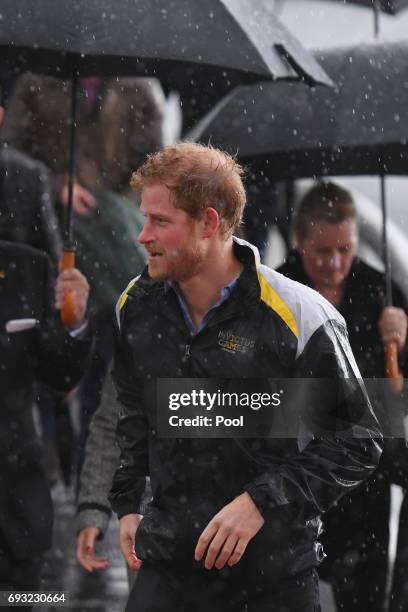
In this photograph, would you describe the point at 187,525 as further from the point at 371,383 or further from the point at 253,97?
the point at 253,97

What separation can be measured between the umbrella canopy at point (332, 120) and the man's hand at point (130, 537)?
2683mm

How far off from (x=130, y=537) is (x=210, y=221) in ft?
2.93

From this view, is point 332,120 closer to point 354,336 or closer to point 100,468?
point 354,336

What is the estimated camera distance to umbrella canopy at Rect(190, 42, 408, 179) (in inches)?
254

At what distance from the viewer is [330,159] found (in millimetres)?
6867

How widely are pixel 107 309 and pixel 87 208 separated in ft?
1.89

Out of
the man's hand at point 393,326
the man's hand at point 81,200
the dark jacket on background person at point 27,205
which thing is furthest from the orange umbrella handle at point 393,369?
the man's hand at point 81,200

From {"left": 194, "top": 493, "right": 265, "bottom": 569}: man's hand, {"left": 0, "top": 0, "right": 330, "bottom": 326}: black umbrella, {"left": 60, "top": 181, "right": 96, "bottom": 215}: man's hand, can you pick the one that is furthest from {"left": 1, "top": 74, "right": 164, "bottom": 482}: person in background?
{"left": 194, "top": 493, "right": 265, "bottom": 569}: man's hand

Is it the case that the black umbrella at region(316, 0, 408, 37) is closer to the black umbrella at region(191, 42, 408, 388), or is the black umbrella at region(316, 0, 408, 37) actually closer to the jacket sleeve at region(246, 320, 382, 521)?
the black umbrella at region(191, 42, 408, 388)

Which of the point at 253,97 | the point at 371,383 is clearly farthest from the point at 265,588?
the point at 253,97

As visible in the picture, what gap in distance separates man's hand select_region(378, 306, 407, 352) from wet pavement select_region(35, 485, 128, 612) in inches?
63.8

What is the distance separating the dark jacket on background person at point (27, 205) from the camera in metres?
6.87

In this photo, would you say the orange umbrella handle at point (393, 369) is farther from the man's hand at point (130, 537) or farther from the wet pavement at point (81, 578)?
the man's hand at point (130, 537)

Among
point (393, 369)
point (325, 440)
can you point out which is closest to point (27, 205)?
point (393, 369)
